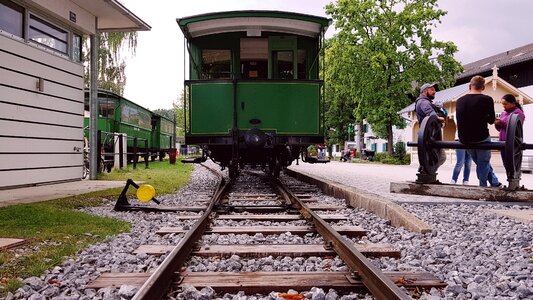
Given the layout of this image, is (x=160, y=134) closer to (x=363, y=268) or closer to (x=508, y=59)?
(x=508, y=59)

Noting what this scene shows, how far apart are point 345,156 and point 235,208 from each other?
95.6ft

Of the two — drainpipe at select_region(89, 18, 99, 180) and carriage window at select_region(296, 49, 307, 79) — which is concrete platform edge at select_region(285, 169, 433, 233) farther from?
drainpipe at select_region(89, 18, 99, 180)

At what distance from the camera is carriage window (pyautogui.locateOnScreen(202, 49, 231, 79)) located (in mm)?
9148

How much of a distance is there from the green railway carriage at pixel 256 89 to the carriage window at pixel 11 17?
9.75 feet

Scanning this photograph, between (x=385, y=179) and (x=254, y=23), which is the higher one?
(x=254, y=23)

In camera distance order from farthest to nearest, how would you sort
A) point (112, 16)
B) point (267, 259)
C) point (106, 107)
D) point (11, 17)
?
point (106, 107) → point (112, 16) → point (11, 17) → point (267, 259)

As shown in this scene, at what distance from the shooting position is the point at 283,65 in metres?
9.09

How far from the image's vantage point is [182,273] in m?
2.93

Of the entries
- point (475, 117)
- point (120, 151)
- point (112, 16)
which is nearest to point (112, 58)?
point (120, 151)

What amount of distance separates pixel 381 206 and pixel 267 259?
241cm

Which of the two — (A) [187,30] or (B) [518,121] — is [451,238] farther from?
(A) [187,30]

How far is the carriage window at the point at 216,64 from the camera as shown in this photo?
9.15 meters

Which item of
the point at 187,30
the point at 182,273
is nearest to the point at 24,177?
the point at 187,30

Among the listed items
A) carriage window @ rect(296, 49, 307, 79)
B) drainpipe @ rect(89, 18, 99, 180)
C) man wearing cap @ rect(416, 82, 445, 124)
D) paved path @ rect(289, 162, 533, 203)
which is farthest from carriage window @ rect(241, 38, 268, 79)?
drainpipe @ rect(89, 18, 99, 180)
